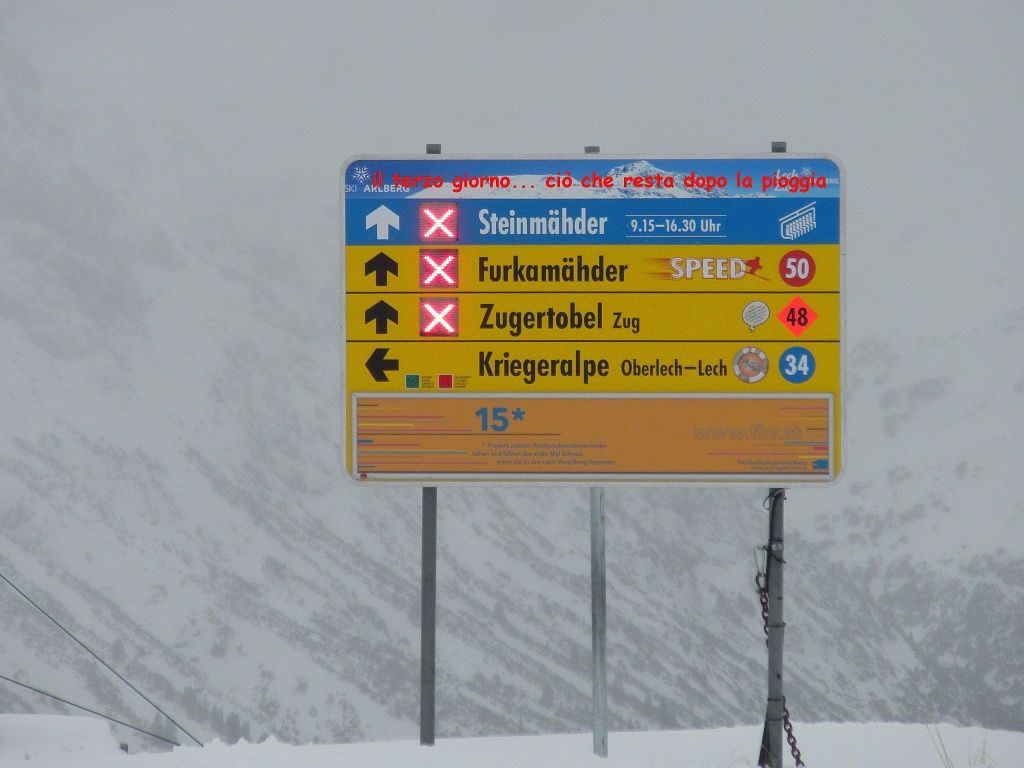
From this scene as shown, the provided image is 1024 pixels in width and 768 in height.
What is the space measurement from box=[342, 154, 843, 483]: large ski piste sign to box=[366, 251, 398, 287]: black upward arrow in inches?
3.7

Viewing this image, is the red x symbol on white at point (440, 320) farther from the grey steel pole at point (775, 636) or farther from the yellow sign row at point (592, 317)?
the grey steel pole at point (775, 636)

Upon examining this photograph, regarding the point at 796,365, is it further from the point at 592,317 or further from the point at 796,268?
the point at 592,317

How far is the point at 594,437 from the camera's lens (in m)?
10.4

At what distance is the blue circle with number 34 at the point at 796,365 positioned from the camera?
10430 millimetres

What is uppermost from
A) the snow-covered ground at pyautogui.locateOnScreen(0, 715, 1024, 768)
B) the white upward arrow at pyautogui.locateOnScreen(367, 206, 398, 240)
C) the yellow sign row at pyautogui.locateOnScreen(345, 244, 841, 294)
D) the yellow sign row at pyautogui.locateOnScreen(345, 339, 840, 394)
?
the white upward arrow at pyautogui.locateOnScreen(367, 206, 398, 240)

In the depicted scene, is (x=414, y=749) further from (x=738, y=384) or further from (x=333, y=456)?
(x=333, y=456)

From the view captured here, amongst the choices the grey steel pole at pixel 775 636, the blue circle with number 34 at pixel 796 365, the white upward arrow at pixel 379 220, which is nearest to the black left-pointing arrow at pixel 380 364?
the white upward arrow at pixel 379 220

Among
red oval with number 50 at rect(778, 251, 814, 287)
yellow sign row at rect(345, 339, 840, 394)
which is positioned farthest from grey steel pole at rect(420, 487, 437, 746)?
red oval with number 50 at rect(778, 251, 814, 287)

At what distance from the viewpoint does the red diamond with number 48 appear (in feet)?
34.2

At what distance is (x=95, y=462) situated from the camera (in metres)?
176

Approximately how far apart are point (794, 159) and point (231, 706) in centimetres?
15497

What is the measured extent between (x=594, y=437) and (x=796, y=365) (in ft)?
5.40

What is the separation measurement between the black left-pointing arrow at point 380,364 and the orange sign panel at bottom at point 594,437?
0.56 ft

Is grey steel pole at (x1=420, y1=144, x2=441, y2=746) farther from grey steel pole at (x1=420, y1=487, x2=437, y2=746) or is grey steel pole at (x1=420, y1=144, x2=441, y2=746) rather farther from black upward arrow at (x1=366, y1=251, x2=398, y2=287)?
black upward arrow at (x1=366, y1=251, x2=398, y2=287)
